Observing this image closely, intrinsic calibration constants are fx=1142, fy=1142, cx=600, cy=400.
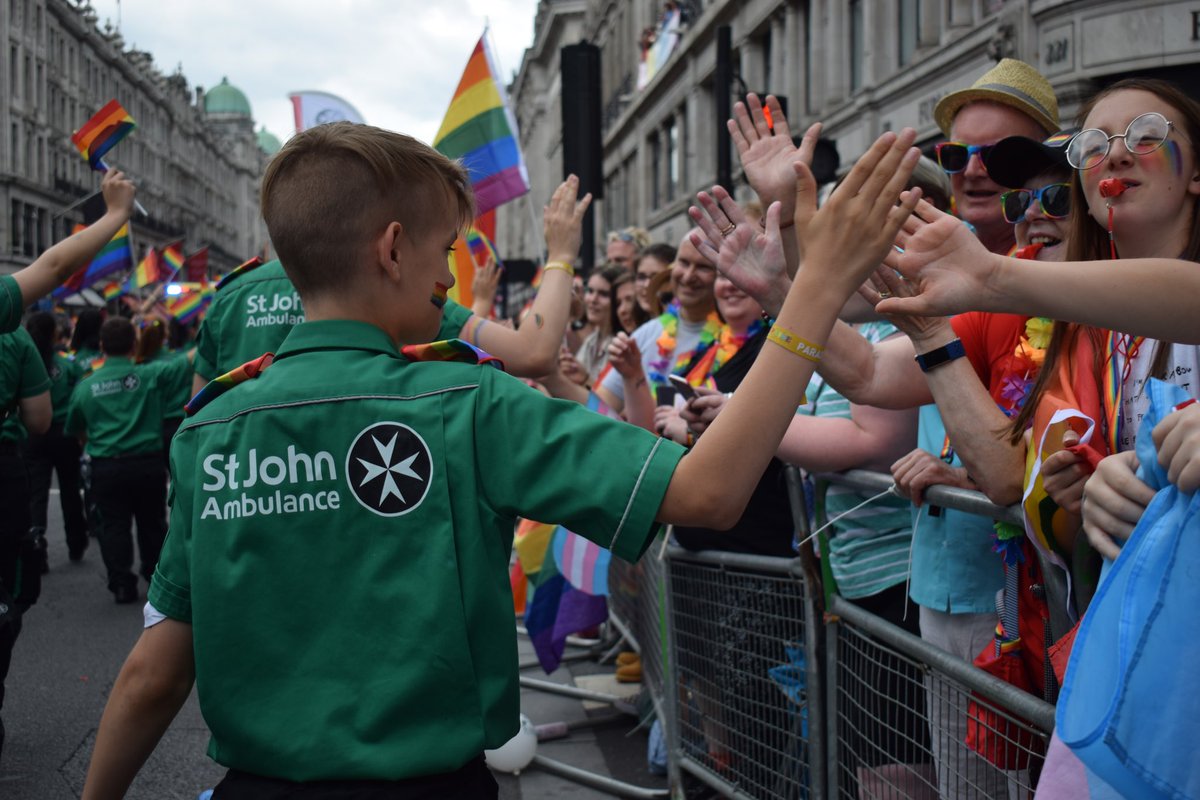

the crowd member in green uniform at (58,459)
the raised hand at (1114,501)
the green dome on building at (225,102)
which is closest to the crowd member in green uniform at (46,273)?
the raised hand at (1114,501)

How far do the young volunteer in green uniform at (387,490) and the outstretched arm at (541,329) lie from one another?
130 centimetres

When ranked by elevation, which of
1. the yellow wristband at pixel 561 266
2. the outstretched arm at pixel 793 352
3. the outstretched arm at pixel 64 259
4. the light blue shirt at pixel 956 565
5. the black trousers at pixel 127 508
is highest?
the outstretched arm at pixel 64 259

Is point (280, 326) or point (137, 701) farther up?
point (280, 326)

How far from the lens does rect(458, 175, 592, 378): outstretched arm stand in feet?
10.3

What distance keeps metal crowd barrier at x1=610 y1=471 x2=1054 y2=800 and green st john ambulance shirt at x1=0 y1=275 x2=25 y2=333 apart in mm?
2191

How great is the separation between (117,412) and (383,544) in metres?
7.37

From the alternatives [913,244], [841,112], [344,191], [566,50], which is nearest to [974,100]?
[913,244]

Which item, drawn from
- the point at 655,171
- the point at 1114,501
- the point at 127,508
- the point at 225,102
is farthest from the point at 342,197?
the point at 225,102

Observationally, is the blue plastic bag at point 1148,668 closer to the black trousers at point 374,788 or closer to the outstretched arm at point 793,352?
the outstretched arm at point 793,352

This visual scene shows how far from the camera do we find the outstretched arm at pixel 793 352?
1.59m

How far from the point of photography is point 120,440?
8320 millimetres

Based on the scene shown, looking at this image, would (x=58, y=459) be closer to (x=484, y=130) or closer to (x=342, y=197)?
(x=484, y=130)

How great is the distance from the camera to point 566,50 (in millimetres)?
10391

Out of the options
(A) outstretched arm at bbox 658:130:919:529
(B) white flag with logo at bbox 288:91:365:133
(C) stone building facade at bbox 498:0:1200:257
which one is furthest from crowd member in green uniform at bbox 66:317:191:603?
(A) outstretched arm at bbox 658:130:919:529
